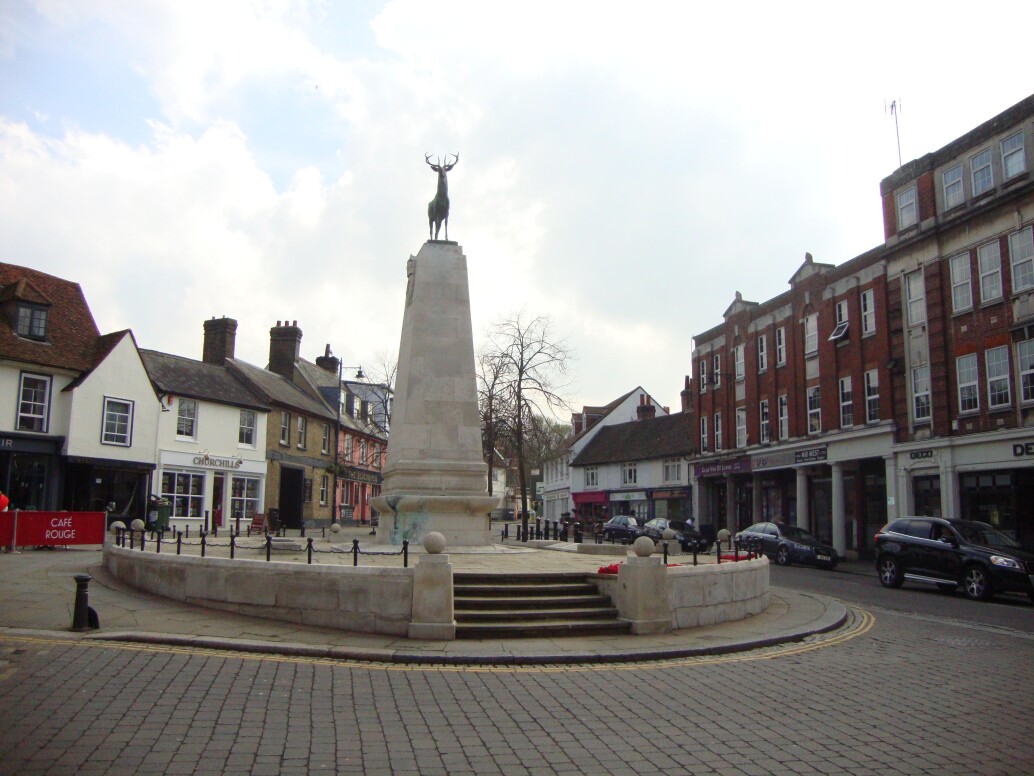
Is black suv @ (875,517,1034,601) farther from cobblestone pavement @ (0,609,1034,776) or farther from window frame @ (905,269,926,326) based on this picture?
window frame @ (905,269,926,326)

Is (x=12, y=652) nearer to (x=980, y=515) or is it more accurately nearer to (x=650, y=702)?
(x=650, y=702)

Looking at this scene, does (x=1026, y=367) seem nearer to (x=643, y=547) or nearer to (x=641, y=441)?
(x=643, y=547)

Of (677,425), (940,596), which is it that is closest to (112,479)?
(940,596)

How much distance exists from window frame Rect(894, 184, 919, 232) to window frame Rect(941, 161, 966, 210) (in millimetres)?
1356

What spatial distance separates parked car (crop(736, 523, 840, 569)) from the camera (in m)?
27.5

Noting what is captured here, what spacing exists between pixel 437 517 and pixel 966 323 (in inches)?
791

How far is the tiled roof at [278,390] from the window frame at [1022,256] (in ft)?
103

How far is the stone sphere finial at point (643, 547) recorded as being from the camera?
445 inches

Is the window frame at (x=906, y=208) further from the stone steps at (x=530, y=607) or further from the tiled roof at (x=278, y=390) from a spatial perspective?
the tiled roof at (x=278, y=390)

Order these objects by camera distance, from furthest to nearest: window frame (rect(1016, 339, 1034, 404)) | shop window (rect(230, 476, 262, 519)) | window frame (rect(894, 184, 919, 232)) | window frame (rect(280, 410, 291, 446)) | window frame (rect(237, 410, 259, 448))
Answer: window frame (rect(280, 410, 291, 446)) < window frame (rect(237, 410, 259, 448)) < shop window (rect(230, 476, 262, 519)) < window frame (rect(894, 184, 919, 232)) < window frame (rect(1016, 339, 1034, 404))

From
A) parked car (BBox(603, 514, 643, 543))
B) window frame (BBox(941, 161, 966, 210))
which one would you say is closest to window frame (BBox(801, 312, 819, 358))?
window frame (BBox(941, 161, 966, 210))

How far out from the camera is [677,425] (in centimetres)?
5547

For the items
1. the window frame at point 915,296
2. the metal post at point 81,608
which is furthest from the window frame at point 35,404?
the window frame at point 915,296

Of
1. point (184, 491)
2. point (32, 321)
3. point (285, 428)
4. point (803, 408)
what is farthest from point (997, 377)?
point (32, 321)
